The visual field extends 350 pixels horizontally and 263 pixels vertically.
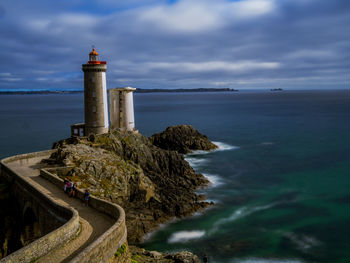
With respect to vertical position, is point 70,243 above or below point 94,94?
below

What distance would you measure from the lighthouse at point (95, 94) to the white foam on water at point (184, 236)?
17.4 meters

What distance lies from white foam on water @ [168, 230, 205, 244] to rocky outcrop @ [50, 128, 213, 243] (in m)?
2.09

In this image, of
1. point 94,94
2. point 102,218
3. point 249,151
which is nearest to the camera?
point 102,218

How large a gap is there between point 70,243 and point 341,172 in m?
41.5

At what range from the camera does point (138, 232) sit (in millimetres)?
26250

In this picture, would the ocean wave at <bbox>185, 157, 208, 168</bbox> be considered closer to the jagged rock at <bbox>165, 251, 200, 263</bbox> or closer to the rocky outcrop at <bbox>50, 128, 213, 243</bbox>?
the rocky outcrop at <bbox>50, 128, 213, 243</bbox>

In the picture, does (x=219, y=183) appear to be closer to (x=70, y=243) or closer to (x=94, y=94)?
(x=94, y=94)

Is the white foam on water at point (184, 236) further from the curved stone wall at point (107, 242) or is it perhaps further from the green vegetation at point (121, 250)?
the green vegetation at point (121, 250)

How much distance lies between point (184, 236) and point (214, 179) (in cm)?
1627

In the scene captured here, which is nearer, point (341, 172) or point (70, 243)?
point (70, 243)

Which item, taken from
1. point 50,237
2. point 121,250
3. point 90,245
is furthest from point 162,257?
point 50,237

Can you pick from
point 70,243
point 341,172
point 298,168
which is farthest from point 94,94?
point 341,172

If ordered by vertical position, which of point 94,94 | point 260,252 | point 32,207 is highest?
point 94,94

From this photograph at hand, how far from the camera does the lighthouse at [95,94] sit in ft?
125
